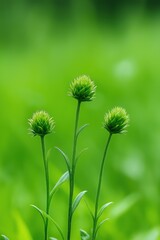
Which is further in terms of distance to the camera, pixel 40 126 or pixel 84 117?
pixel 84 117

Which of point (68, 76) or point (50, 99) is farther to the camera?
point (68, 76)

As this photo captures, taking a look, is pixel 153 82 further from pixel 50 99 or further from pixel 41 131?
pixel 41 131

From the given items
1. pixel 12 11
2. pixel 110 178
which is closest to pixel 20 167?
pixel 110 178

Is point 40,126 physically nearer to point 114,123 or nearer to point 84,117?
point 114,123

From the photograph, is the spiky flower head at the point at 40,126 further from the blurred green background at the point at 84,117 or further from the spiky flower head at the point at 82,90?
the blurred green background at the point at 84,117

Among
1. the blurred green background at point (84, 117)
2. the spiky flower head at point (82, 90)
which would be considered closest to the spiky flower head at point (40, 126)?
the spiky flower head at point (82, 90)

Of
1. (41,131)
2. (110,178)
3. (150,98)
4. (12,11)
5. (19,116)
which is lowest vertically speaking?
(41,131)

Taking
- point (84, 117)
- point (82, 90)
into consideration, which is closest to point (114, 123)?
point (82, 90)

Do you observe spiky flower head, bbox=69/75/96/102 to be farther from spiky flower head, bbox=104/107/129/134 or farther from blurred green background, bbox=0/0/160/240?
blurred green background, bbox=0/0/160/240

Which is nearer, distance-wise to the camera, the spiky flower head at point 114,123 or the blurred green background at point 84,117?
the spiky flower head at point 114,123
